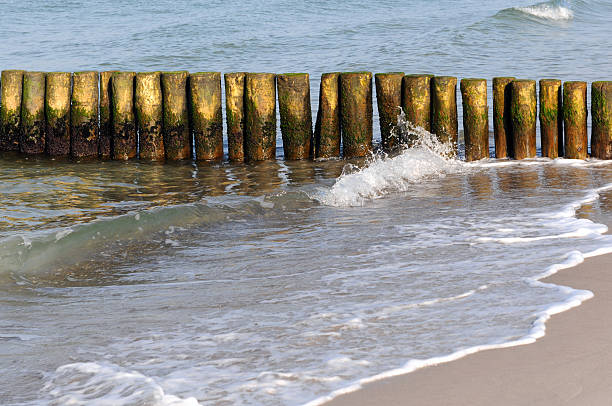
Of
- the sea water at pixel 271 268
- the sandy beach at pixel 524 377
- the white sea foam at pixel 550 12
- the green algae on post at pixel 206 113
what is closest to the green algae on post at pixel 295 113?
the sea water at pixel 271 268

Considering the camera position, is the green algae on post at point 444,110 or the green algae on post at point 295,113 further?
the green algae on post at point 295,113

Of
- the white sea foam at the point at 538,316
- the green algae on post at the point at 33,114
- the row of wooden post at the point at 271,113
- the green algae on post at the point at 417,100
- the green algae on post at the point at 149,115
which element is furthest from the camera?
the green algae on post at the point at 33,114

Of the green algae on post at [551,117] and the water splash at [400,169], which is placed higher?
the green algae on post at [551,117]

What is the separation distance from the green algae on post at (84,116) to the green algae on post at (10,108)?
0.74 meters

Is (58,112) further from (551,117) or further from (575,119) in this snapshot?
(575,119)

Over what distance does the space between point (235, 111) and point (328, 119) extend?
3.54ft

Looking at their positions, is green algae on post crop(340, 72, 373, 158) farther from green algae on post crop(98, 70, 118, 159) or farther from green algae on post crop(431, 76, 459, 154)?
green algae on post crop(98, 70, 118, 159)

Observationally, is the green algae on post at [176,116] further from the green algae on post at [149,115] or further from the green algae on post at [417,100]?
the green algae on post at [417,100]

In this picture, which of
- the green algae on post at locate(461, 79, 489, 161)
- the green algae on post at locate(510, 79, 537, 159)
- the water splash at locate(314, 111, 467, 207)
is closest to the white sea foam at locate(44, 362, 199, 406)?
the water splash at locate(314, 111, 467, 207)

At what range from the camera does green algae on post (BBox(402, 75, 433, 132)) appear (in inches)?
341

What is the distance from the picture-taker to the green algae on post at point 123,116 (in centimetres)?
897

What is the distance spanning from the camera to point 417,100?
8.70 meters

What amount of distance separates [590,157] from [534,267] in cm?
461

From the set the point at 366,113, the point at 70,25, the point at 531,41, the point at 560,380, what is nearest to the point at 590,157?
the point at 366,113
